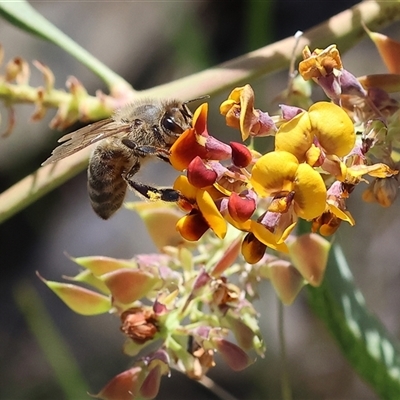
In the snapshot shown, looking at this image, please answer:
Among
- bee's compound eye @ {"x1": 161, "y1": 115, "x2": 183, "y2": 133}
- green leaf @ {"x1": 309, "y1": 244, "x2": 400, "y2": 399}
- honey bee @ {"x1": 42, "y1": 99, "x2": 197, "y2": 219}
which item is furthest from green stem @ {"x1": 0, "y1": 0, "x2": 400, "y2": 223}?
green leaf @ {"x1": 309, "y1": 244, "x2": 400, "y2": 399}

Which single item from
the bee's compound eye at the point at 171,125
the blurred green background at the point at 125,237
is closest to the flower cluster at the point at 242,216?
the bee's compound eye at the point at 171,125

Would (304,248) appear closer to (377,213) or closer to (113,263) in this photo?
(113,263)

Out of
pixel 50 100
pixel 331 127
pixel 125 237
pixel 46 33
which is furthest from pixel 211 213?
pixel 125 237

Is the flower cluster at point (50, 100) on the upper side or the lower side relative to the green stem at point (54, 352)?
upper

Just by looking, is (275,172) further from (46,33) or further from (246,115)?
(46,33)

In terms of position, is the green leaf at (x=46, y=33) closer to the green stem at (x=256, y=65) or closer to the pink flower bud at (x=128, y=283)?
the green stem at (x=256, y=65)
